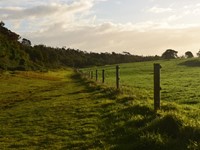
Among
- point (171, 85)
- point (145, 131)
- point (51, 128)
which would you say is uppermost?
point (145, 131)

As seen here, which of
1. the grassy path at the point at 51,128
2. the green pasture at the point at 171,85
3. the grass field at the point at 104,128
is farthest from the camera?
the green pasture at the point at 171,85

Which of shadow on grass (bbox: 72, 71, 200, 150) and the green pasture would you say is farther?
the green pasture

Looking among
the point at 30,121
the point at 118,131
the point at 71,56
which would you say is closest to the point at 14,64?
the point at 30,121

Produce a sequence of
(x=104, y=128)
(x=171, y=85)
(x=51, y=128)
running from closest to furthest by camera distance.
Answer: (x=104, y=128), (x=51, y=128), (x=171, y=85)

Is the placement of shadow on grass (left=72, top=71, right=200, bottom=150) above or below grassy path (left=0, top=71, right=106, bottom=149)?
above

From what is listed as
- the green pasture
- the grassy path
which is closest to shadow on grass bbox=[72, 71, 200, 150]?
the grassy path

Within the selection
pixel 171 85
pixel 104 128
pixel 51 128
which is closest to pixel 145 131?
pixel 104 128

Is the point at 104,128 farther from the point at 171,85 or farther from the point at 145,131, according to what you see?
the point at 171,85

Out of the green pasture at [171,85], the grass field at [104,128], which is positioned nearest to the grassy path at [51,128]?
the grass field at [104,128]

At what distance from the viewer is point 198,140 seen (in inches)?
372

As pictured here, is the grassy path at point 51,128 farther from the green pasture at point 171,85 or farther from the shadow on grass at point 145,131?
the green pasture at point 171,85

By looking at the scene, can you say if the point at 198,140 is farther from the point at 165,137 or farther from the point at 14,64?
the point at 14,64

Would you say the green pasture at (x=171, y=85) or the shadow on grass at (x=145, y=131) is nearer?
the shadow on grass at (x=145, y=131)

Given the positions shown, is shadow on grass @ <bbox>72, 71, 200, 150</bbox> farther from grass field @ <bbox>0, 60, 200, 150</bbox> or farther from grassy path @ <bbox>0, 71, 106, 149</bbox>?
grassy path @ <bbox>0, 71, 106, 149</bbox>
